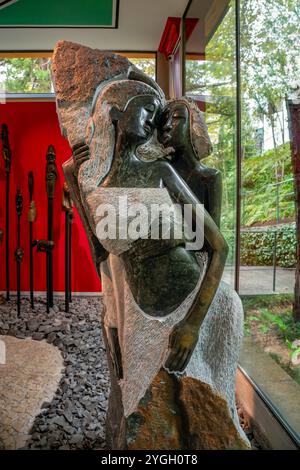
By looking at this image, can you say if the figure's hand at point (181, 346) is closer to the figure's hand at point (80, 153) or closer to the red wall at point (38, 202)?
the figure's hand at point (80, 153)

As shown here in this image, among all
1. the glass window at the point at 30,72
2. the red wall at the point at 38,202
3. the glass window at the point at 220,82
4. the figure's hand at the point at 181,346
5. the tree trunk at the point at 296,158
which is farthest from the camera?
the red wall at the point at 38,202

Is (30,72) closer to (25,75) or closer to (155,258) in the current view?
(25,75)

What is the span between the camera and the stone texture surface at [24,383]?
1.87m

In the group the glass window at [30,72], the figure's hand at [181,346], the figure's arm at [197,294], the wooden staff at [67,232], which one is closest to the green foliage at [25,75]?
the glass window at [30,72]

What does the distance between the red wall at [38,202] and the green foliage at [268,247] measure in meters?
1.96

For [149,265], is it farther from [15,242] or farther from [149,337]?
[15,242]

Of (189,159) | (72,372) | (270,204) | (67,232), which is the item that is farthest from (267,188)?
(67,232)

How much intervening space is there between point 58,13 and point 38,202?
187 cm

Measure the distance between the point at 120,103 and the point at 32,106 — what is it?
2.79m

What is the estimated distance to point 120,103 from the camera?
130cm

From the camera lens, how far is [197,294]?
4.09 ft

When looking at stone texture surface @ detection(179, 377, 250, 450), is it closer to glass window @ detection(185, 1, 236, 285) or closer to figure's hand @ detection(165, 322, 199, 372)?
figure's hand @ detection(165, 322, 199, 372)

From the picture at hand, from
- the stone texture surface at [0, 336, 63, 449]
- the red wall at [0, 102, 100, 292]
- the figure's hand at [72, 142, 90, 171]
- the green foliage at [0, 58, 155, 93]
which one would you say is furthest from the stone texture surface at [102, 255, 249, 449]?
the red wall at [0, 102, 100, 292]
